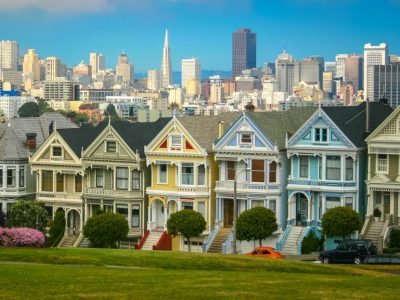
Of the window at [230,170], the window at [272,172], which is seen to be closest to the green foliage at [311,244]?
the window at [272,172]

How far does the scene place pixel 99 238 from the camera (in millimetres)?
60500

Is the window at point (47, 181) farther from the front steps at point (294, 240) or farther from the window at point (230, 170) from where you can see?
the front steps at point (294, 240)

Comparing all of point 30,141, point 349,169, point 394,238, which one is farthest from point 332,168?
point 30,141

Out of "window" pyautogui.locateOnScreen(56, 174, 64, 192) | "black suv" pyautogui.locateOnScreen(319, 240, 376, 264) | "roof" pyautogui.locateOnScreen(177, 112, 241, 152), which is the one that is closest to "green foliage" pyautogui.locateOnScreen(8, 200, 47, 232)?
"window" pyautogui.locateOnScreen(56, 174, 64, 192)

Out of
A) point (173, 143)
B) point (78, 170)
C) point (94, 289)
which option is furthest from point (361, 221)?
point (94, 289)

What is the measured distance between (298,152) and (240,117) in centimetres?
358

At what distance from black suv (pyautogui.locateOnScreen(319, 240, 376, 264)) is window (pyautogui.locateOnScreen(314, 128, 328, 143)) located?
872 centimetres

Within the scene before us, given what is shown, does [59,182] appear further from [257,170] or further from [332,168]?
[332,168]

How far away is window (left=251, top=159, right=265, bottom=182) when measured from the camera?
60.2 meters

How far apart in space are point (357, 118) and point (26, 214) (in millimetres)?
18162

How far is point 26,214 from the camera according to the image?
64.2m

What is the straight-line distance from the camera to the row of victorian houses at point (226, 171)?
58.0 m

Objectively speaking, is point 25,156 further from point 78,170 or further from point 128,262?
point 128,262

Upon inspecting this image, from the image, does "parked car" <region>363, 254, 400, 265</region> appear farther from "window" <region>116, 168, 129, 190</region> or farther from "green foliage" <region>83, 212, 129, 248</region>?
"window" <region>116, 168, 129, 190</region>
